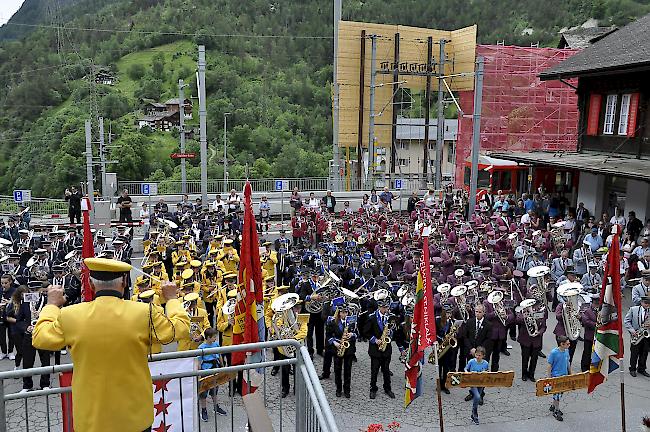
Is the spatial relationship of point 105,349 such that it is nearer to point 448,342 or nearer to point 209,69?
point 448,342

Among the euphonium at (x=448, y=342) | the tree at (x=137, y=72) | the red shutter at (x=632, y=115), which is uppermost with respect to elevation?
the tree at (x=137, y=72)

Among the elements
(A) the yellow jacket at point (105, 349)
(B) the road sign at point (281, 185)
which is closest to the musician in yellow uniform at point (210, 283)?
(A) the yellow jacket at point (105, 349)

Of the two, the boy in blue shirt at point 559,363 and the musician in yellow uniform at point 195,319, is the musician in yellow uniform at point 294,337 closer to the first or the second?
the musician in yellow uniform at point 195,319

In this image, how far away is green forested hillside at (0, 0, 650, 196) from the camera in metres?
61.6

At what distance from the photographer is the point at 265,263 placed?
13594 mm

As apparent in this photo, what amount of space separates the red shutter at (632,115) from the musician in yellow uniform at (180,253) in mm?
16714

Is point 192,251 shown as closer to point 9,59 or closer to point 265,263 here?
point 265,263

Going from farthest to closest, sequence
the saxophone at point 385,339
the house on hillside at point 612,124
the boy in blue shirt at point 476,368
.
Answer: the house on hillside at point 612,124
the saxophone at point 385,339
the boy in blue shirt at point 476,368

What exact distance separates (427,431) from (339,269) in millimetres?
5240

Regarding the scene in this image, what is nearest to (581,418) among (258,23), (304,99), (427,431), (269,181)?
(427,431)

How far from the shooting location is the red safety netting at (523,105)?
36344 millimetres

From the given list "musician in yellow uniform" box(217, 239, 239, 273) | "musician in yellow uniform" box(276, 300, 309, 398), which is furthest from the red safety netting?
"musician in yellow uniform" box(276, 300, 309, 398)

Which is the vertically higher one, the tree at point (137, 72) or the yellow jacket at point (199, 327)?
the tree at point (137, 72)

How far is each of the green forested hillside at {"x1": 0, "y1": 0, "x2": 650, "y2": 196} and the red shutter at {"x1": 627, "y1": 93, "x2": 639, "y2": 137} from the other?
127 feet
